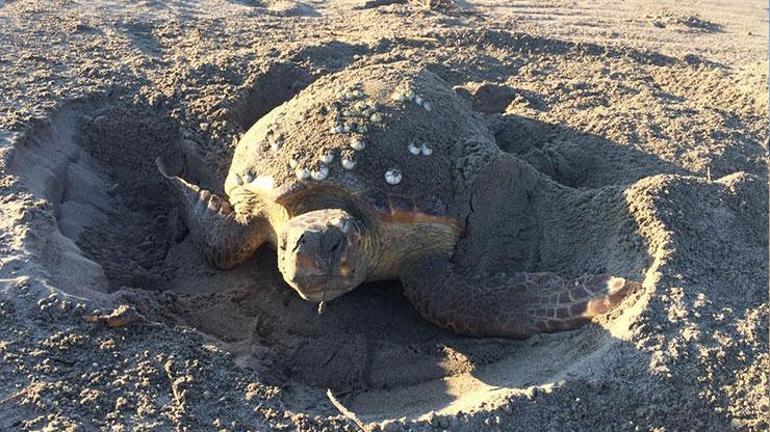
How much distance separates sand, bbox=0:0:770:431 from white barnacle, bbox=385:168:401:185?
21.0 inches

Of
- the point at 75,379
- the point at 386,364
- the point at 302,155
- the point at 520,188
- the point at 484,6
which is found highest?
the point at 484,6

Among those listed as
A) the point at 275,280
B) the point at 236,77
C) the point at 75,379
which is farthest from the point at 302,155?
the point at 236,77

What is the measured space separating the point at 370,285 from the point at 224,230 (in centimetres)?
83

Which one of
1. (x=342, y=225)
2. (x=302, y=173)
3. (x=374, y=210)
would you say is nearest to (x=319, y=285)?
(x=342, y=225)

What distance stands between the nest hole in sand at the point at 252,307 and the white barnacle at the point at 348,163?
2.23 ft

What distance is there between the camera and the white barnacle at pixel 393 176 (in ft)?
10.9

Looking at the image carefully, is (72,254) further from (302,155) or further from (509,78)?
(509,78)

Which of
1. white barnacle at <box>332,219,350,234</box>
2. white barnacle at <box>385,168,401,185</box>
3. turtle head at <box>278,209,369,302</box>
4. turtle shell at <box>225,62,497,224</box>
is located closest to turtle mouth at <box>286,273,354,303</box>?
turtle head at <box>278,209,369,302</box>

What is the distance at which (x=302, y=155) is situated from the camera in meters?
3.38

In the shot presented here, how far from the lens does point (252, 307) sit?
10.9 ft

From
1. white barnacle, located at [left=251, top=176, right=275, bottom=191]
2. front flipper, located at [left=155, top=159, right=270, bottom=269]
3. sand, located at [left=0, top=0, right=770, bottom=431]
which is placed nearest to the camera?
sand, located at [left=0, top=0, right=770, bottom=431]

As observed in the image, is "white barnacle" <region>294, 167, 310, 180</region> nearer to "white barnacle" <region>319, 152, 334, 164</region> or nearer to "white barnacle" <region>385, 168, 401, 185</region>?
"white barnacle" <region>319, 152, 334, 164</region>

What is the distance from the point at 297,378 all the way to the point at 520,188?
1.65 metres

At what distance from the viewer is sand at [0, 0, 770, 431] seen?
2.44 m
